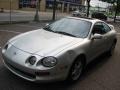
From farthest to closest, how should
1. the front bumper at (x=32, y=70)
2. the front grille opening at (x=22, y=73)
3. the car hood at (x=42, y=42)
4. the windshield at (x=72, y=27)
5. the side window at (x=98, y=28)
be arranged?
the side window at (x=98, y=28)
the windshield at (x=72, y=27)
the car hood at (x=42, y=42)
the front grille opening at (x=22, y=73)
the front bumper at (x=32, y=70)

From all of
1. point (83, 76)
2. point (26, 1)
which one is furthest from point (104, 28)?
point (26, 1)

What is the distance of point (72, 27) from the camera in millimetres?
5738

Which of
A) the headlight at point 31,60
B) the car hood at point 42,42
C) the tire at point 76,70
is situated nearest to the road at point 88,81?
the tire at point 76,70

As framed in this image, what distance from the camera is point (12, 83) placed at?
14.9 ft

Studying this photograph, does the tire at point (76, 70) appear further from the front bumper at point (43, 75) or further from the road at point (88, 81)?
the front bumper at point (43, 75)

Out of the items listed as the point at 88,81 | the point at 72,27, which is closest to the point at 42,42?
the point at 72,27

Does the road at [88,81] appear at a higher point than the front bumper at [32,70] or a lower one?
lower

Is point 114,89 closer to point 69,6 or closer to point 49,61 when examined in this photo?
point 49,61

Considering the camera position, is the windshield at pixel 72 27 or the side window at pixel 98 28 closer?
the windshield at pixel 72 27

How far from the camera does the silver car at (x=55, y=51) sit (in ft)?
13.7

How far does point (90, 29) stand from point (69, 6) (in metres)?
46.4

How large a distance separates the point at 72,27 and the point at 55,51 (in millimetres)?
1528

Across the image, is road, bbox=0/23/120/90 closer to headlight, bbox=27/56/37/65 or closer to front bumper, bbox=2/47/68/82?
front bumper, bbox=2/47/68/82

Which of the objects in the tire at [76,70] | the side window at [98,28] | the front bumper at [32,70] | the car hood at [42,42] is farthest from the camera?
the side window at [98,28]
